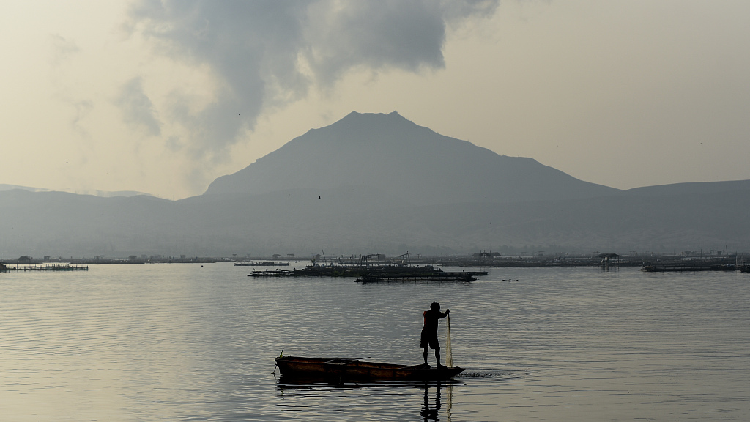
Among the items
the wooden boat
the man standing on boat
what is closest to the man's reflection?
the wooden boat

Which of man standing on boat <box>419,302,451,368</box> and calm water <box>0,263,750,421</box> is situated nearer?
calm water <box>0,263,750,421</box>

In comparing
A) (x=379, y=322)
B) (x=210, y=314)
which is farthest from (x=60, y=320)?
(x=379, y=322)

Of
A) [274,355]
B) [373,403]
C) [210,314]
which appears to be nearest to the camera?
[373,403]

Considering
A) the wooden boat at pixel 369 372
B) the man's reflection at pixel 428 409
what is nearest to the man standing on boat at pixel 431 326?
the wooden boat at pixel 369 372

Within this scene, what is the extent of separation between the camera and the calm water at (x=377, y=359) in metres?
32.5

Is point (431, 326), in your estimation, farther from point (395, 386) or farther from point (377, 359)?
point (377, 359)

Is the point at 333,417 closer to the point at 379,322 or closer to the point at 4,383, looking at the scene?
the point at 4,383

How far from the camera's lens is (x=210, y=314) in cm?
8469

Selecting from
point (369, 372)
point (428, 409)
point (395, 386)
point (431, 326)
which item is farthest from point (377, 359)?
point (428, 409)

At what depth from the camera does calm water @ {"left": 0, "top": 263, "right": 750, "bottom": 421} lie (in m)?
32.5

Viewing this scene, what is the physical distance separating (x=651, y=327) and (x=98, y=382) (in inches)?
1637

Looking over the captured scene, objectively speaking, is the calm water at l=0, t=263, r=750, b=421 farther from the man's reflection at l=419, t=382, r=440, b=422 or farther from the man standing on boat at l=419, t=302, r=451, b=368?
the man standing on boat at l=419, t=302, r=451, b=368

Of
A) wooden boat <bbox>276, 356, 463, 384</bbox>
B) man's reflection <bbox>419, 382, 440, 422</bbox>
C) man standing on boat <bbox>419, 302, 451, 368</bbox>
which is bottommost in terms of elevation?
man's reflection <bbox>419, 382, 440, 422</bbox>

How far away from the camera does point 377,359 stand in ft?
154
